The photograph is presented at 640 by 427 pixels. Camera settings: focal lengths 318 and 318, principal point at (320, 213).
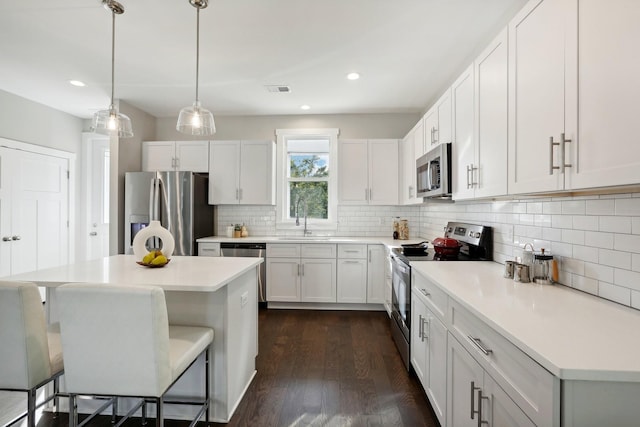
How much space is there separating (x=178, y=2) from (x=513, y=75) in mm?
2080

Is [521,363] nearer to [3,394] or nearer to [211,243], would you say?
[3,394]

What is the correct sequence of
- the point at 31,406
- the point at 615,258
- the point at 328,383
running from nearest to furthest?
the point at 615,258 < the point at 31,406 < the point at 328,383

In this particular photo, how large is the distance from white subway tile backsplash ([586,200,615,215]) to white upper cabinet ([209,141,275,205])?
332 cm

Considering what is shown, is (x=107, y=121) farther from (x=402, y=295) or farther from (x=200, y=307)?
(x=402, y=295)

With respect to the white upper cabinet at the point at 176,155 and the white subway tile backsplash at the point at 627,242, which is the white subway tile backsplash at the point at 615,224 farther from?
the white upper cabinet at the point at 176,155

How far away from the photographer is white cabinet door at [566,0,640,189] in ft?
3.03

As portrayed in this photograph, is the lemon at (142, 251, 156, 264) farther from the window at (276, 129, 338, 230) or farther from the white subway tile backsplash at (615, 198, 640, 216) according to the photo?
the window at (276, 129, 338, 230)

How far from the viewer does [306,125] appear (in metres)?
4.49

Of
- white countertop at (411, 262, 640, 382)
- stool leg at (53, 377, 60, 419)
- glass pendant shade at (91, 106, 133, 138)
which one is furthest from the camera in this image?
glass pendant shade at (91, 106, 133, 138)

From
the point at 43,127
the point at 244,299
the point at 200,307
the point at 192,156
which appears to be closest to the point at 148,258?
the point at 200,307

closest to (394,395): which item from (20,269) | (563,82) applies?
(563,82)

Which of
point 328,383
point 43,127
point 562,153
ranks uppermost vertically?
point 43,127

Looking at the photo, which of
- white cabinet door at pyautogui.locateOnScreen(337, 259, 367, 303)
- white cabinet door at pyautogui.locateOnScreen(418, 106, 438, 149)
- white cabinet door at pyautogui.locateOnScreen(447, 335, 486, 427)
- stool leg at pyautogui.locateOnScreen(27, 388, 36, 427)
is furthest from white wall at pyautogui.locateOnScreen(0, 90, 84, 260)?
white cabinet door at pyautogui.locateOnScreen(447, 335, 486, 427)

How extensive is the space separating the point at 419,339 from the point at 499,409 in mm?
1044
